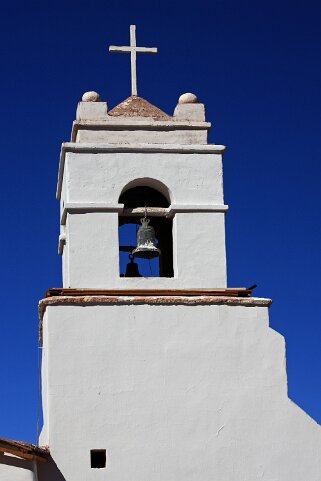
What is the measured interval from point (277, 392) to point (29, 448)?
2.90m

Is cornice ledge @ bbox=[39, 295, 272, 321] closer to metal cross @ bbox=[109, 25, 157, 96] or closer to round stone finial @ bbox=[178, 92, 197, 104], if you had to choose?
round stone finial @ bbox=[178, 92, 197, 104]

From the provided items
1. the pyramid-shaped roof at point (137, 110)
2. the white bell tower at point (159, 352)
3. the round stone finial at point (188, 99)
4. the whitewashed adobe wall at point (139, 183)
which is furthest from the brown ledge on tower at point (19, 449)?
the round stone finial at point (188, 99)

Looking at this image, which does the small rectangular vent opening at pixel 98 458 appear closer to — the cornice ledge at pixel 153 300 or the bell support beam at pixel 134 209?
the cornice ledge at pixel 153 300

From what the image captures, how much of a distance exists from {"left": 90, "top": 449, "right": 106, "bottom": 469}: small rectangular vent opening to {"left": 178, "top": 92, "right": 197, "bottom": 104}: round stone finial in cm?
451

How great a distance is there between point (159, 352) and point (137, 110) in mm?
3193

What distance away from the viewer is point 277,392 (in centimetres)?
1260

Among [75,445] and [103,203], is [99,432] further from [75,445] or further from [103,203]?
[103,203]

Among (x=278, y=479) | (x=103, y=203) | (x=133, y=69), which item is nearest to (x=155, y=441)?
(x=278, y=479)

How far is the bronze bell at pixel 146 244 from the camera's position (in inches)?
522

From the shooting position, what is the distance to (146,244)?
1327 centimetres

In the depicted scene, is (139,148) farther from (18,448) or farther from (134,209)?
(18,448)

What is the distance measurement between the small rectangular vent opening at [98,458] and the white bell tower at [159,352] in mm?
16

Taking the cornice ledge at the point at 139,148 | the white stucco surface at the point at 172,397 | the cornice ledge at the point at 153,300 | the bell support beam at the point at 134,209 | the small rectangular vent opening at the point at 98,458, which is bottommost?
the small rectangular vent opening at the point at 98,458

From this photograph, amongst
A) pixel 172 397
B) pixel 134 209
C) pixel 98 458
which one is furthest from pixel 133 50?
pixel 98 458
